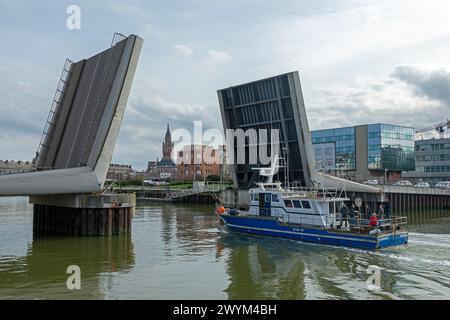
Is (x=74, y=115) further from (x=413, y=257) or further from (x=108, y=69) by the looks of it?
(x=413, y=257)

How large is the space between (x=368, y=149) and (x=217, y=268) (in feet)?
192

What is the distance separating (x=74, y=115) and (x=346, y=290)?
21.9 m

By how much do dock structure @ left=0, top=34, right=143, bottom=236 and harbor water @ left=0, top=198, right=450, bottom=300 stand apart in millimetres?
1809

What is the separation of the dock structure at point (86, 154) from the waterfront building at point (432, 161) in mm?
63279

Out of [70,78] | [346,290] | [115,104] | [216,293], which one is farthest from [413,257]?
[70,78]

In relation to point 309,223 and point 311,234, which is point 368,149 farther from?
point 311,234

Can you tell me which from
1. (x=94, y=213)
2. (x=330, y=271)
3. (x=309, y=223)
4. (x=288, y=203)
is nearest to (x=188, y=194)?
(x=94, y=213)

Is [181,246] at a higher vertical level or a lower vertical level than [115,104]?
lower

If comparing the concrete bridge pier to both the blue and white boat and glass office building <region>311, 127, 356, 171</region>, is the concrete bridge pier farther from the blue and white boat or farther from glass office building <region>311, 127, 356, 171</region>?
glass office building <region>311, 127, 356, 171</region>

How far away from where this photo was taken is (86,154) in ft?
76.1

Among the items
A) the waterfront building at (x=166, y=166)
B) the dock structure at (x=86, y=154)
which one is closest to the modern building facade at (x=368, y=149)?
the dock structure at (x=86, y=154)
